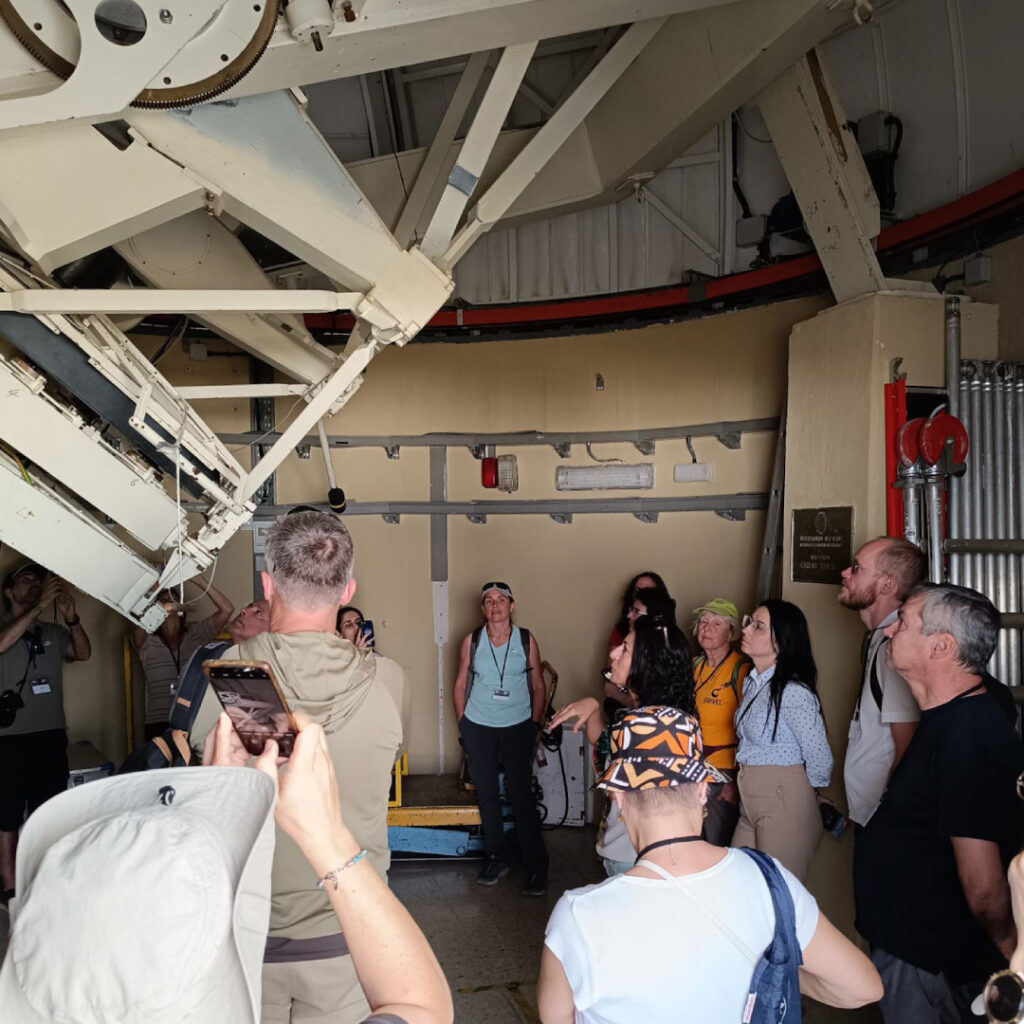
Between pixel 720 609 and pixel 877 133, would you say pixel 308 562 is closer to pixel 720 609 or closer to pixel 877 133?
pixel 720 609

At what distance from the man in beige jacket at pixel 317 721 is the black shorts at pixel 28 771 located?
3.13m

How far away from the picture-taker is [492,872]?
4.70 m

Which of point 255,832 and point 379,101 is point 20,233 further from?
point 379,101

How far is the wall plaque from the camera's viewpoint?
11.1ft

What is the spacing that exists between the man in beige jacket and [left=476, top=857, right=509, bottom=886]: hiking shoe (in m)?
2.78

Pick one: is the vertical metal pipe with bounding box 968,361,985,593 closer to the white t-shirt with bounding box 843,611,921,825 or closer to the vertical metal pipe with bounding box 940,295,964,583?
the vertical metal pipe with bounding box 940,295,964,583

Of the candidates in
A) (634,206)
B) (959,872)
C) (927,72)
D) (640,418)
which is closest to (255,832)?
(959,872)

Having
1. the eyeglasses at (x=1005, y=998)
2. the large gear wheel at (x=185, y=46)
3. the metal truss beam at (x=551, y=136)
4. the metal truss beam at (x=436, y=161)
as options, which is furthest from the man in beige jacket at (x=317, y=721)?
the metal truss beam at (x=436, y=161)

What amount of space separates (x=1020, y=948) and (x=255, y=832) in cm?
111

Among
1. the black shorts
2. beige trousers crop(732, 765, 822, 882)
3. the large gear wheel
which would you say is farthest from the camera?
the black shorts

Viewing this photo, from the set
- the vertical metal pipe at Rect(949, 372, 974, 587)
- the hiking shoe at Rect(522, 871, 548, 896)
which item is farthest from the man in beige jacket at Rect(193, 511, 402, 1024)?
the hiking shoe at Rect(522, 871, 548, 896)

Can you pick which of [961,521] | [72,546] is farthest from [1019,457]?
[72,546]

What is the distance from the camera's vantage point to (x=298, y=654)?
189 centimetres

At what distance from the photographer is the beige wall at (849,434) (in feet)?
10.9
